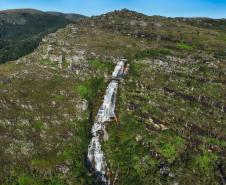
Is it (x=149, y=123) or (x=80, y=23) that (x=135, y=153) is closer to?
(x=149, y=123)

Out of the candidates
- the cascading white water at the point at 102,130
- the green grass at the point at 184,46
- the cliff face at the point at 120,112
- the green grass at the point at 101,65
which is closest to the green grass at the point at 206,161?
the cliff face at the point at 120,112

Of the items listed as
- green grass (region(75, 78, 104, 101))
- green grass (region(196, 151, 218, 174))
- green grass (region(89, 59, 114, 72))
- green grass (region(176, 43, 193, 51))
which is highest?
green grass (region(176, 43, 193, 51))

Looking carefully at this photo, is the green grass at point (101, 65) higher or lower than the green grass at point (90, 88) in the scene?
higher

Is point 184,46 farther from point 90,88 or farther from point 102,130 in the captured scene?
point 102,130

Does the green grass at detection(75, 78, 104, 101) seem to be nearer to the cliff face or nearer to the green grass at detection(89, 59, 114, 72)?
the cliff face

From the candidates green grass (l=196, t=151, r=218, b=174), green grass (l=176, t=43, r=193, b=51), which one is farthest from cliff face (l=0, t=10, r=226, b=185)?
green grass (l=176, t=43, r=193, b=51)

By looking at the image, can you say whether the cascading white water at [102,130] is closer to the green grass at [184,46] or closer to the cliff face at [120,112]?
the cliff face at [120,112]

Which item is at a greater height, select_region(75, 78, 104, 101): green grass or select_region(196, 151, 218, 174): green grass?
select_region(75, 78, 104, 101): green grass

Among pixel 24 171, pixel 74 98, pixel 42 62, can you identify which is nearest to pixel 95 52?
pixel 42 62
